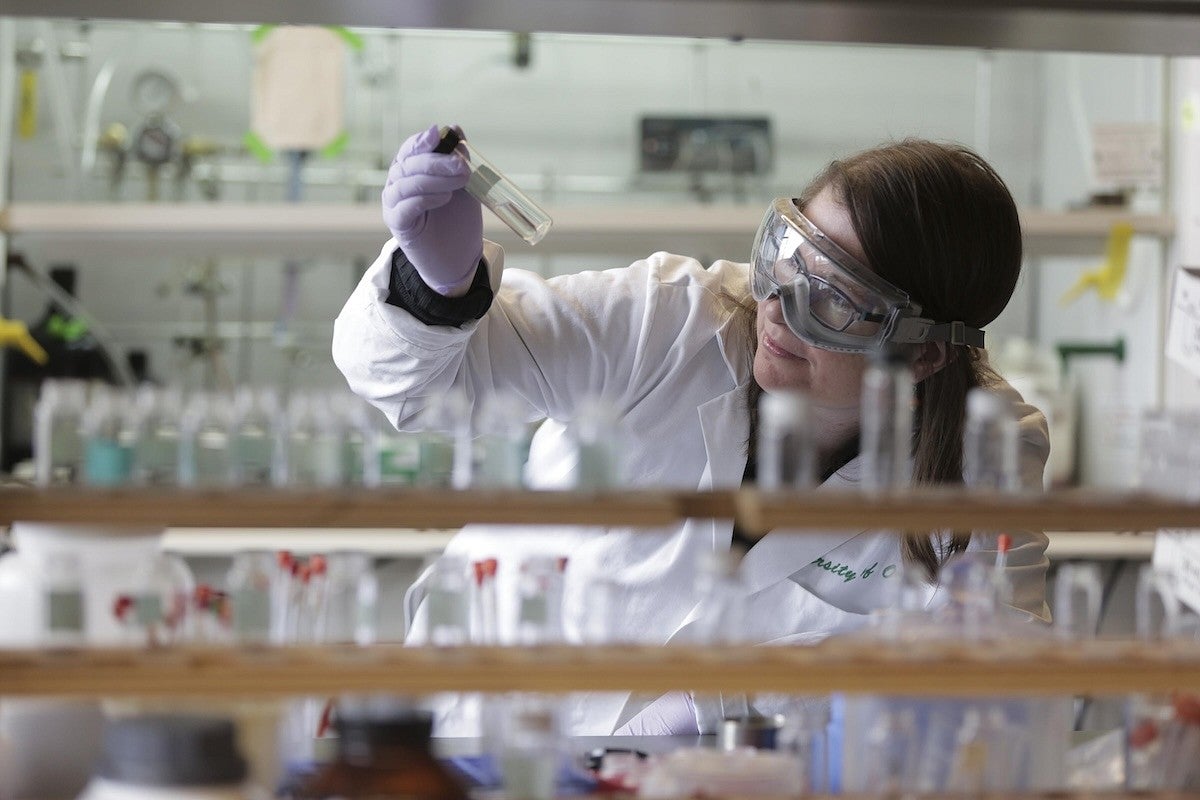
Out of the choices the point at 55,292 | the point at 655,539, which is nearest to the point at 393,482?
the point at 655,539

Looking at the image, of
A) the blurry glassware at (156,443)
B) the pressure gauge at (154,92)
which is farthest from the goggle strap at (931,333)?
the pressure gauge at (154,92)

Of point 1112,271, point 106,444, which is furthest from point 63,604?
point 1112,271

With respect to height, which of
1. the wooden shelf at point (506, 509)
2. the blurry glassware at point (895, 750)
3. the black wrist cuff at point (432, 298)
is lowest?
the blurry glassware at point (895, 750)

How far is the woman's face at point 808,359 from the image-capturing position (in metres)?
1.71

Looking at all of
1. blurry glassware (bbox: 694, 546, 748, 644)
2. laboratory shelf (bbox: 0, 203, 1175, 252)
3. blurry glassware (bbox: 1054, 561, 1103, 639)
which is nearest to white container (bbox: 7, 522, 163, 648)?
blurry glassware (bbox: 694, 546, 748, 644)

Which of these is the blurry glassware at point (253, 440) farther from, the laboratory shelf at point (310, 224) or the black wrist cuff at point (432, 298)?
the laboratory shelf at point (310, 224)

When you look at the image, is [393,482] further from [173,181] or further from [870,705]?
[173,181]

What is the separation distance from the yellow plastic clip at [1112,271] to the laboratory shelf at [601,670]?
9.89ft

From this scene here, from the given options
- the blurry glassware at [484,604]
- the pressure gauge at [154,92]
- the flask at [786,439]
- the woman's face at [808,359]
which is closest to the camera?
the flask at [786,439]

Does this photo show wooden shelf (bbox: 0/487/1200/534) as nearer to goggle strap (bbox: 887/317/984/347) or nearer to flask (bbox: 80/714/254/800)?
flask (bbox: 80/714/254/800)

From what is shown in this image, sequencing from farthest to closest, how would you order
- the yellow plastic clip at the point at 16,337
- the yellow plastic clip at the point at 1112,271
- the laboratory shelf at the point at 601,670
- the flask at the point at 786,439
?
the yellow plastic clip at the point at 1112,271 → the yellow plastic clip at the point at 16,337 → the flask at the point at 786,439 → the laboratory shelf at the point at 601,670

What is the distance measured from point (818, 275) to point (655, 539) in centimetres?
47

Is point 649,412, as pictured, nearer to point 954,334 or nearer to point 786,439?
point 954,334

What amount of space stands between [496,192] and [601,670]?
68 cm
